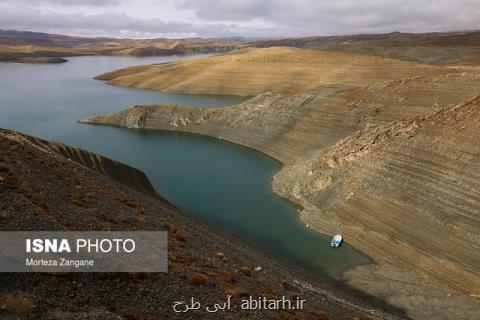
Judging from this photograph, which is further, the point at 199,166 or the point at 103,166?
the point at 199,166

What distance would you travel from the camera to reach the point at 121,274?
11.2m

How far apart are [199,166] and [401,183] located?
63.6 feet

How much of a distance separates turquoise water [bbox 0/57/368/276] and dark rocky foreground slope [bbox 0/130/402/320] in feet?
10.3

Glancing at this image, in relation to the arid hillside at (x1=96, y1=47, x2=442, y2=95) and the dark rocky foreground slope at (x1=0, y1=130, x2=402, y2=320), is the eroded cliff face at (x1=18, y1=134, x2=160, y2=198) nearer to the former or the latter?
the dark rocky foreground slope at (x1=0, y1=130, x2=402, y2=320)

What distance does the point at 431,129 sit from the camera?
2741 cm

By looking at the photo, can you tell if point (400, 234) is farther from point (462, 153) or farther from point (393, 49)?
point (393, 49)

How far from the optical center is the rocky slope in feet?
64.2

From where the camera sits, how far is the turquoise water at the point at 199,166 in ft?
79.2

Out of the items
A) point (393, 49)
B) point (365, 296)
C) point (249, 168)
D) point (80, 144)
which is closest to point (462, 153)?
point (365, 296)

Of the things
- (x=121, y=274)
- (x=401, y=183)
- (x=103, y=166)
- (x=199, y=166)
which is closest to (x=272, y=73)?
(x=199, y=166)

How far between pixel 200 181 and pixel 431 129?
18274mm

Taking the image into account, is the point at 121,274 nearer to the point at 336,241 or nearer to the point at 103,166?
the point at 336,241

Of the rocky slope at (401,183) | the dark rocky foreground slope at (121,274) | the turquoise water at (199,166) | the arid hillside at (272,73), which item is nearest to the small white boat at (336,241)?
the turquoise water at (199,166)

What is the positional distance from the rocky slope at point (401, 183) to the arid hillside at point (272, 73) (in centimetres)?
3015
